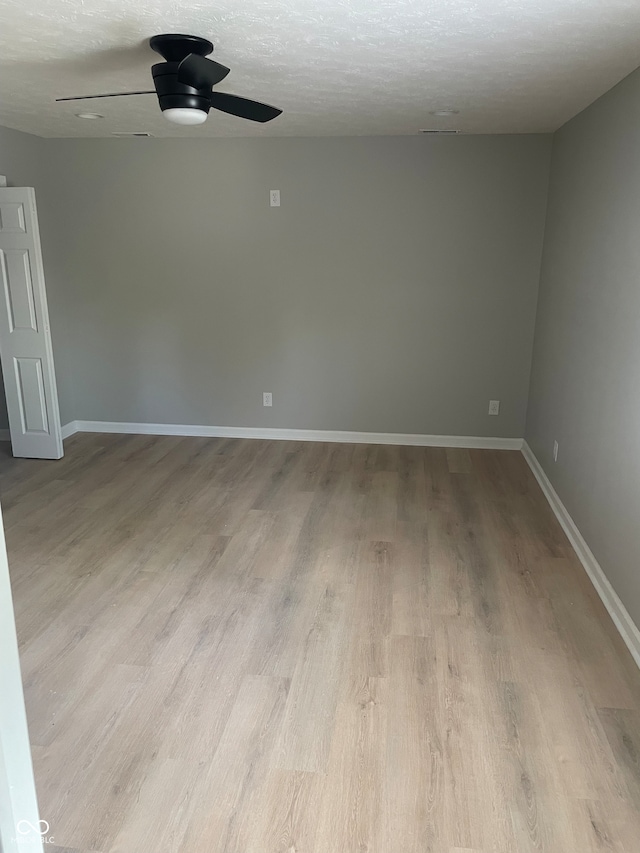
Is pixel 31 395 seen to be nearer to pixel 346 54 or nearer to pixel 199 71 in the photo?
pixel 199 71

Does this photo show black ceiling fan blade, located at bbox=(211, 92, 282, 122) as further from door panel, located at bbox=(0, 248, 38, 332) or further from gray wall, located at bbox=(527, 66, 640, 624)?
door panel, located at bbox=(0, 248, 38, 332)

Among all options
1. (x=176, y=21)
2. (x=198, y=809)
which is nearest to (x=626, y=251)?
(x=176, y=21)

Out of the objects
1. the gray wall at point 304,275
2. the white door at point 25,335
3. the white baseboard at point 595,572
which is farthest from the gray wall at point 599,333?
the white door at point 25,335

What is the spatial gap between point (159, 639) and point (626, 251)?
2646 mm

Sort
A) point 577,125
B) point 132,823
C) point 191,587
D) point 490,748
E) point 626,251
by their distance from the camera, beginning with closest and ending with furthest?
point 132,823 → point 490,748 → point 626,251 → point 191,587 → point 577,125

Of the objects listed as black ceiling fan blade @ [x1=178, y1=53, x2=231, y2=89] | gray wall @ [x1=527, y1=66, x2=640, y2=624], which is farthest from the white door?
gray wall @ [x1=527, y1=66, x2=640, y2=624]

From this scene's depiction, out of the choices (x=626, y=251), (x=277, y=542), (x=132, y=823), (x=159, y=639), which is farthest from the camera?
(x=277, y=542)

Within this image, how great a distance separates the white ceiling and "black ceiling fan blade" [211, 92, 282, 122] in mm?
172

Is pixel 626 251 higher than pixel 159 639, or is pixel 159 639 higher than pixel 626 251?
pixel 626 251

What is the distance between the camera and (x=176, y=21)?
2.18 metres

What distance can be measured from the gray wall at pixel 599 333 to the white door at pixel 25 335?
3.50 m

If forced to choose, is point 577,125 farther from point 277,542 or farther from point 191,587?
point 191,587

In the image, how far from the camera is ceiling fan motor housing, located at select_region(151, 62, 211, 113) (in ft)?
8.00

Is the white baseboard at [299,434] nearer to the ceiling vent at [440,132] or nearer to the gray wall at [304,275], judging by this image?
the gray wall at [304,275]
